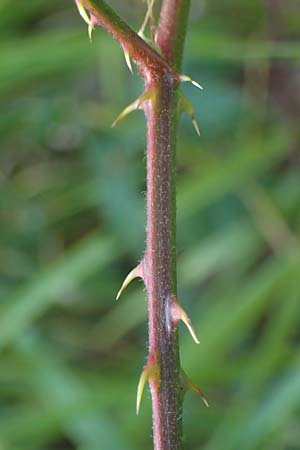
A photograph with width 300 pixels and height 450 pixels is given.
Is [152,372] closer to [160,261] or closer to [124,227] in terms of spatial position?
[160,261]

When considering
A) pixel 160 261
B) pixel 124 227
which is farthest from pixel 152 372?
pixel 124 227

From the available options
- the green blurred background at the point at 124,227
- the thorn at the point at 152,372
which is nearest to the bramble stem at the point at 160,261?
the thorn at the point at 152,372

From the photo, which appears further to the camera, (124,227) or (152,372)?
(124,227)

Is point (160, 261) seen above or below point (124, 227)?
below

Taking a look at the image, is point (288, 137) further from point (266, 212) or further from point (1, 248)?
point (1, 248)

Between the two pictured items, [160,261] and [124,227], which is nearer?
[160,261]

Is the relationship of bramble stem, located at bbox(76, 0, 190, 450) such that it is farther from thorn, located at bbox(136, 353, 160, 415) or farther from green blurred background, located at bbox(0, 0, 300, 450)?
green blurred background, located at bbox(0, 0, 300, 450)

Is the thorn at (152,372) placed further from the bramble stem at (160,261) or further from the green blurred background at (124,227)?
the green blurred background at (124,227)

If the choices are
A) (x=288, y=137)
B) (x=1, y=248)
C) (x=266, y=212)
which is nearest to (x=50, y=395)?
(x=1, y=248)

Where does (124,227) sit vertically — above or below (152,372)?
Answer: above
